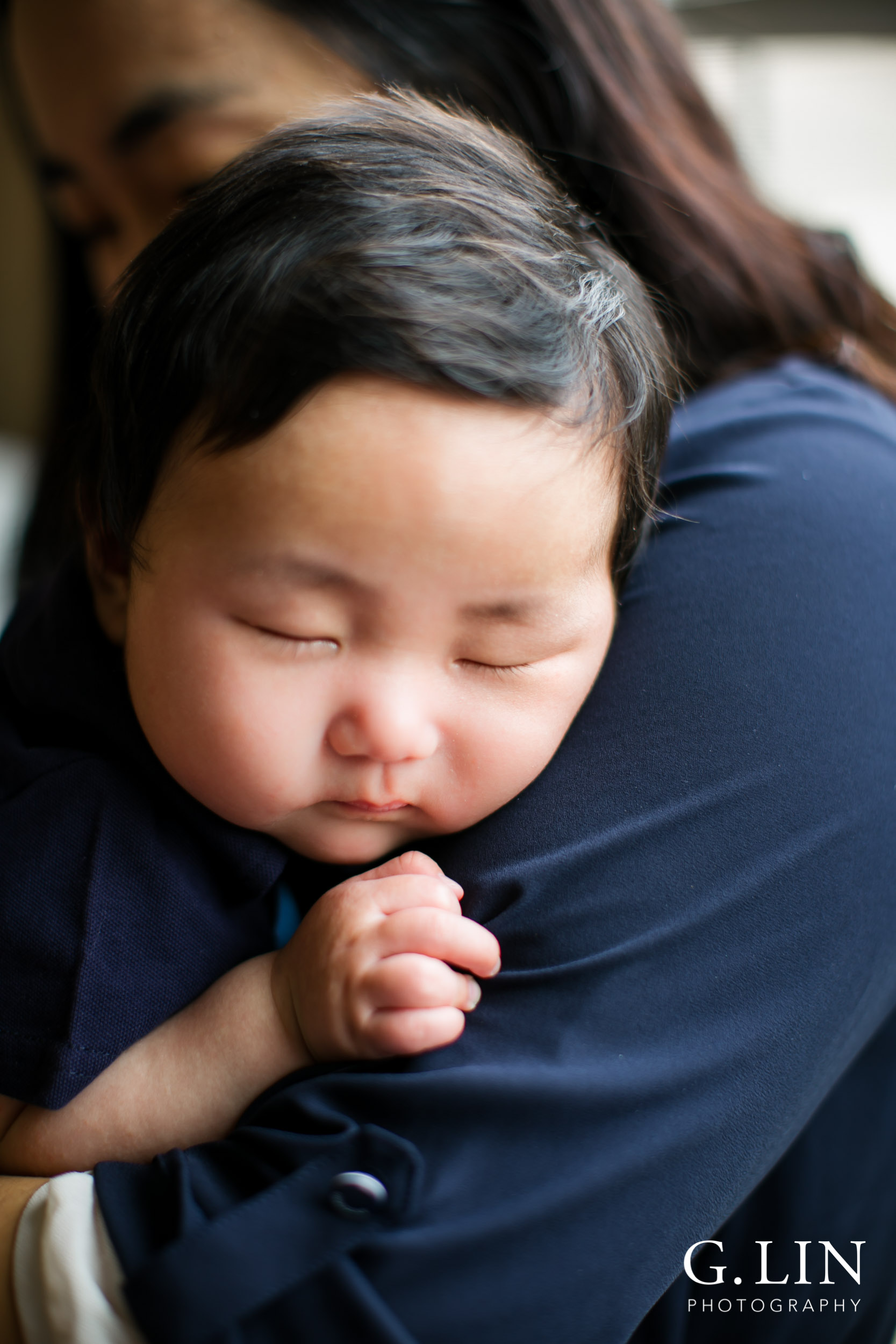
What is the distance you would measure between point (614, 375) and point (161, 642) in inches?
15.1

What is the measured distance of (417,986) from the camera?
2.07ft

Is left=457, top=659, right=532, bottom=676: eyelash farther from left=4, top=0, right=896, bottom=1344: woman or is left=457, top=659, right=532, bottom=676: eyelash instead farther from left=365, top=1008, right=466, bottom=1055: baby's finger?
left=365, top=1008, right=466, bottom=1055: baby's finger

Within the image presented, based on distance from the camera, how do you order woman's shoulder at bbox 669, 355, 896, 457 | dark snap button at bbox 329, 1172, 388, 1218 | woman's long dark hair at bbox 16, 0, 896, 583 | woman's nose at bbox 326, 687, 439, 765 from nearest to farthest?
dark snap button at bbox 329, 1172, 388, 1218, woman's nose at bbox 326, 687, 439, 765, woman's shoulder at bbox 669, 355, 896, 457, woman's long dark hair at bbox 16, 0, 896, 583

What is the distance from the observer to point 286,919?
2.79 feet

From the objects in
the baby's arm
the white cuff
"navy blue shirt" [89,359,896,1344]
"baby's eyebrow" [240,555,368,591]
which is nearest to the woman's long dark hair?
"navy blue shirt" [89,359,896,1344]

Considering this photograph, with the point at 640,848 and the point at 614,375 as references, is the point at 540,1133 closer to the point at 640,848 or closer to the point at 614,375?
the point at 640,848

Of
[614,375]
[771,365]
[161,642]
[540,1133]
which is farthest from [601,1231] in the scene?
[771,365]

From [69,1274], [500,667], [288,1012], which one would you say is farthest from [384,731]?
[69,1274]

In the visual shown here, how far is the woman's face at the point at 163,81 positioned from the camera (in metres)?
0.98

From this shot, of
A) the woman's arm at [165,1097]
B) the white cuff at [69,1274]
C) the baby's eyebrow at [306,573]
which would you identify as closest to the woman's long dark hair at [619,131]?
the baby's eyebrow at [306,573]

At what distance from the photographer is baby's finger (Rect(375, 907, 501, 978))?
0.65 meters

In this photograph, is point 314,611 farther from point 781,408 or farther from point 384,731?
point 781,408

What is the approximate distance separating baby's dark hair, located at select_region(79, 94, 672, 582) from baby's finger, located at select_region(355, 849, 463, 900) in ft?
0.91

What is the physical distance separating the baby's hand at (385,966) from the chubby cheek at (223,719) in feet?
0.28
